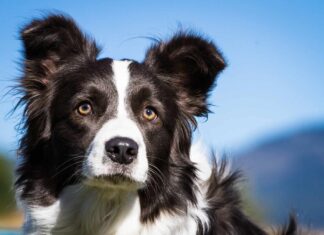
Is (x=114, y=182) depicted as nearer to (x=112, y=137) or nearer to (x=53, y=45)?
(x=112, y=137)

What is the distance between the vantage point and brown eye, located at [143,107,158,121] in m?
7.05

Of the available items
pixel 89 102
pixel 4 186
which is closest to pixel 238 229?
pixel 89 102

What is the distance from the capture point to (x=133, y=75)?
7.16m

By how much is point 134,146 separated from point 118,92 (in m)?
0.83

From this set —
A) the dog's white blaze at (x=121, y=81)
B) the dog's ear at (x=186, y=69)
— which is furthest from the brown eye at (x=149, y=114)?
the dog's ear at (x=186, y=69)

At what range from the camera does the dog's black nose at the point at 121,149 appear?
20.6ft

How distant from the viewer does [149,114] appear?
7.11m

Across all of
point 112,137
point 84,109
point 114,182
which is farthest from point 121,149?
point 84,109

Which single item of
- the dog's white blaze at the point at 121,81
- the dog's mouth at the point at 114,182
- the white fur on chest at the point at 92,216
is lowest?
the white fur on chest at the point at 92,216

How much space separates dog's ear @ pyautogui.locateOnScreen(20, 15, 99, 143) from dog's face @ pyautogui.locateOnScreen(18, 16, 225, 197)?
0.04 feet

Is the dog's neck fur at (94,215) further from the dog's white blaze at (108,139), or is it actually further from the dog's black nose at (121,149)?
the dog's black nose at (121,149)

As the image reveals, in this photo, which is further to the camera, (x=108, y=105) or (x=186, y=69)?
(x=186, y=69)

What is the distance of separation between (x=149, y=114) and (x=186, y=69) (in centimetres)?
101

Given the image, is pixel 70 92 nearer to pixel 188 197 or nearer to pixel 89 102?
pixel 89 102
